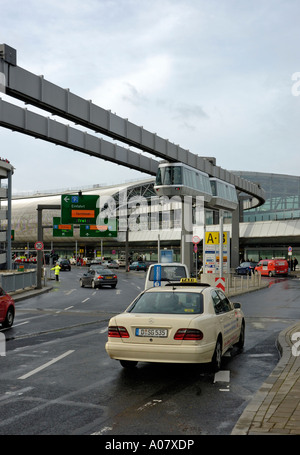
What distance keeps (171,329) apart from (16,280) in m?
26.0

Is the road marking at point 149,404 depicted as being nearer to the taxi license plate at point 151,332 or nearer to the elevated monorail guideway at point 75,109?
the taxi license plate at point 151,332

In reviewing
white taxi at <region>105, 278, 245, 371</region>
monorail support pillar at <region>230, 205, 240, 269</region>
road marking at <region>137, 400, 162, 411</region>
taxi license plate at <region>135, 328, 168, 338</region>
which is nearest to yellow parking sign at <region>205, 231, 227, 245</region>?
white taxi at <region>105, 278, 245, 371</region>

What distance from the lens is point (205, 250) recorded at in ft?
93.8

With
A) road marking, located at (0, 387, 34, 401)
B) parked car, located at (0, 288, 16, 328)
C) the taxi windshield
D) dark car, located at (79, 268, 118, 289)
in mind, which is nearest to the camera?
road marking, located at (0, 387, 34, 401)

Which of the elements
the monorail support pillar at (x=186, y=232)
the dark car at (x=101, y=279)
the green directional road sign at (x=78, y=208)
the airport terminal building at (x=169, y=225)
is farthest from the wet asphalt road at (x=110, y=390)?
the monorail support pillar at (x=186, y=232)

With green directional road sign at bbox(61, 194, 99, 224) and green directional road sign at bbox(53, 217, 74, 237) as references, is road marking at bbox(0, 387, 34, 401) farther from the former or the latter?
green directional road sign at bbox(53, 217, 74, 237)

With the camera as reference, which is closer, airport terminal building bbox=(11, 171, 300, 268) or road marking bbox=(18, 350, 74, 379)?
road marking bbox=(18, 350, 74, 379)

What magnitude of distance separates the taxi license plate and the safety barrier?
72.1 feet

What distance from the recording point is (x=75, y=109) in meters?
25.8

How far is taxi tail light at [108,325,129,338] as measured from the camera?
28.4 ft

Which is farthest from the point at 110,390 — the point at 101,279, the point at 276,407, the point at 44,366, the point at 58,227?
the point at 58,227

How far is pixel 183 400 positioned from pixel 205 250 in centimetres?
2153

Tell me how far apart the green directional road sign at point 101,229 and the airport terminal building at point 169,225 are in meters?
4.05
